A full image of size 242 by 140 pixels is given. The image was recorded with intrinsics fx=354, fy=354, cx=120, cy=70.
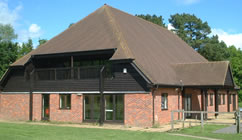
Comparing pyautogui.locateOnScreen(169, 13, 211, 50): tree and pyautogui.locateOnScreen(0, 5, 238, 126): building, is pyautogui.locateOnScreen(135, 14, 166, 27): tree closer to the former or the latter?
pyautogui.locateOnScreen(169, 13, 211, 50): tree

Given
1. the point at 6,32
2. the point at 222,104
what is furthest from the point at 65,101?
the point at 6,32

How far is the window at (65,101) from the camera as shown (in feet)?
79.5

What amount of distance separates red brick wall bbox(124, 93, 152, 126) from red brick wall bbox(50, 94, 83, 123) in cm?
352

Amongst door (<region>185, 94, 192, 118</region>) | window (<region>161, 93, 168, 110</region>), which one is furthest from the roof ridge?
door (<region>185, 94, 192, 118</region>)

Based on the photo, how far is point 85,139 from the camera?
14.9 metres

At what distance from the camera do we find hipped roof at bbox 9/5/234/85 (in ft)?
74.5

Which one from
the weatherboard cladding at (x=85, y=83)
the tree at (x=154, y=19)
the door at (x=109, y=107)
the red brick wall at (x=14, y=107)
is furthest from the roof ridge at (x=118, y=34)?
the tree at (x=154, y=19)

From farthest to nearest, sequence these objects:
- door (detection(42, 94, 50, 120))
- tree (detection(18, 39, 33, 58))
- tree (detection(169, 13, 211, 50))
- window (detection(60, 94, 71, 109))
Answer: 1. tree (detection(169, 13, 211, 50))
2. tree (detection(18, 39, 33, 58))
3. door (detection(42, 94, 50, 120))
4. window (detection(60, 94, 71, 109))

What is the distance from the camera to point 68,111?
24.1m

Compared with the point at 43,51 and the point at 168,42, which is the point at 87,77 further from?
Answer: the point at 168,42

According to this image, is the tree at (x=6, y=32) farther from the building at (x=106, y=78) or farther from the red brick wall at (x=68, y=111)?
the red brick wall at (x=68, y=111)

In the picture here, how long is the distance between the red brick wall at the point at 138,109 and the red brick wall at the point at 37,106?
710cm

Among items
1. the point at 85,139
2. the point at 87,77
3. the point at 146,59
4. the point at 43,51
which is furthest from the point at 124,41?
the point at 85,139

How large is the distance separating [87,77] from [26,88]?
17.7ft
